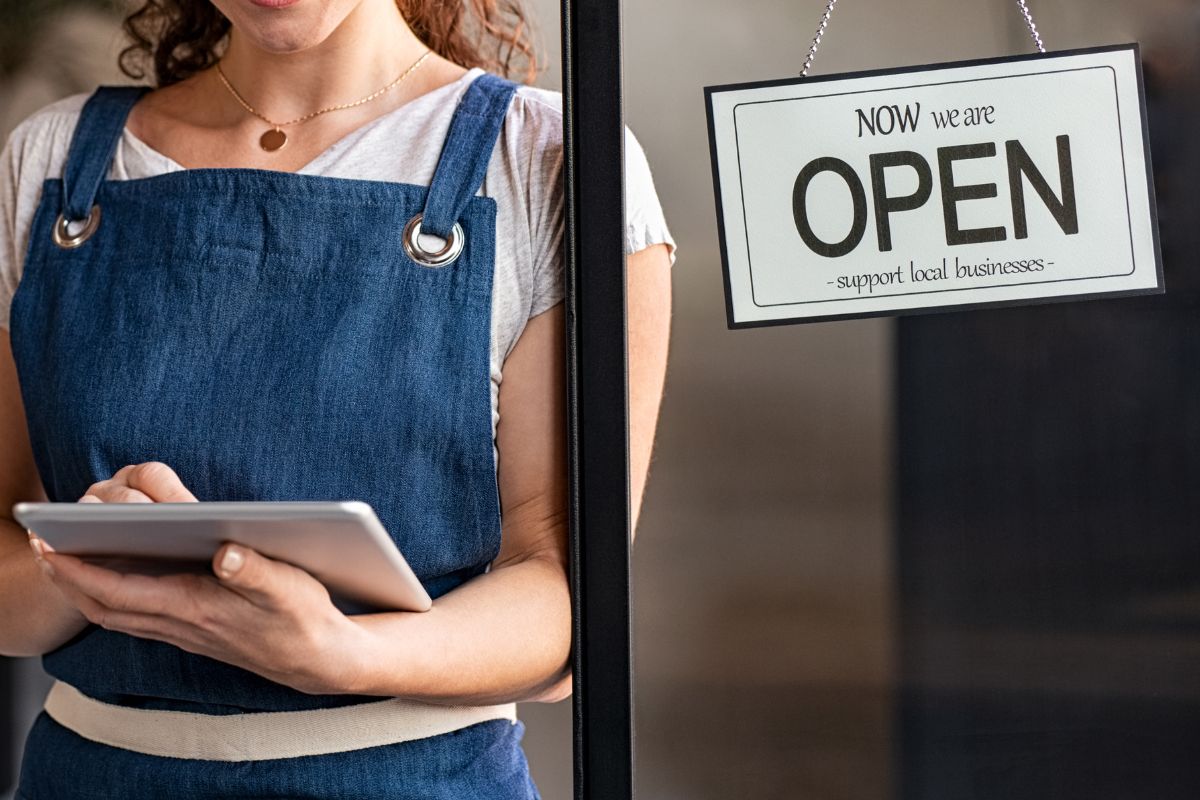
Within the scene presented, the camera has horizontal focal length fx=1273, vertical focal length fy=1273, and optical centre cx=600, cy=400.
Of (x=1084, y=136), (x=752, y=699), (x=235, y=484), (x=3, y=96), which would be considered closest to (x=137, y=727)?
(x=235, y=484)

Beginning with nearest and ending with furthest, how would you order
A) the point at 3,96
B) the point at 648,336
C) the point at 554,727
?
the point at 648,336
the point at 554,727
the point at 3,96

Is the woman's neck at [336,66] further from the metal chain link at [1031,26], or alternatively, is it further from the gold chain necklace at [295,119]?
the metal chain link at [1031,26]

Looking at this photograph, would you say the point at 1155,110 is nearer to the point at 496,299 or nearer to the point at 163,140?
the point at 496,299

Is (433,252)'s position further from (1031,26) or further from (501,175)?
(1031,26)

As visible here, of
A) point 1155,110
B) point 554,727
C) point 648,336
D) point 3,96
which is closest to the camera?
point 1155,110

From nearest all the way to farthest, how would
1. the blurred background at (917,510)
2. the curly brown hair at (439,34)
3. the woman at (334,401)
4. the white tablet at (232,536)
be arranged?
1. the white tablet at (232,536)
2. the blurred background at (917,510)
3. the woman at (334,401)
4. the curly brown hair at (439,34)

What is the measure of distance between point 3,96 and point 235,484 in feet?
5.17

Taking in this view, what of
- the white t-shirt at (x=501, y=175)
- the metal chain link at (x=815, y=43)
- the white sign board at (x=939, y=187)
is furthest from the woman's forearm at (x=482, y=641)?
the metal chain link at (x=815, y=43)

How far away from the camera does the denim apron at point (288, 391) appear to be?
833 mm

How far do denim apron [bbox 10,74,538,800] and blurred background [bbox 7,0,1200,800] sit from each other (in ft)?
0.50

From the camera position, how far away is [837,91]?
72 cm

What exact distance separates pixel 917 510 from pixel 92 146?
66 centimetres

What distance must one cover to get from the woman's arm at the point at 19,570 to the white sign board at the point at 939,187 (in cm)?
53

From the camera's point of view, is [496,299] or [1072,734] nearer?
[1072,734]
